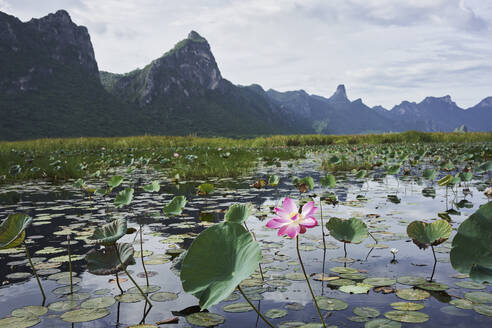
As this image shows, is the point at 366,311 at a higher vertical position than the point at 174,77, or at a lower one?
lower

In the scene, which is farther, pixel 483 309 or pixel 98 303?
pixel 98 303

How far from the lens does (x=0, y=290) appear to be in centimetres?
247

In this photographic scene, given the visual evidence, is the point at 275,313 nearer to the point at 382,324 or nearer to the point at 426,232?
the point at 382,324

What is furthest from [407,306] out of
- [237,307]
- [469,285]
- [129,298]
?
[129,298]

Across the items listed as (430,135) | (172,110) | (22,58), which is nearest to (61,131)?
(22,58)

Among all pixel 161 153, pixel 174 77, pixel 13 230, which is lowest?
pixel 161 153

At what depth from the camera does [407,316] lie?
1932 millimetres

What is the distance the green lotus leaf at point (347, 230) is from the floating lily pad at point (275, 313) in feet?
3.25

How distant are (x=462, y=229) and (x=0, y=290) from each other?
308 centimetres

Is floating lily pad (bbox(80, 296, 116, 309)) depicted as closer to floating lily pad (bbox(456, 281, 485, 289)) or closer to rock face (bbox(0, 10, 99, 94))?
floating lily pad (bbox(456, 281, 485, 289))

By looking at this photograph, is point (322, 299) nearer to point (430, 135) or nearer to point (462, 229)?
point (462, 229)

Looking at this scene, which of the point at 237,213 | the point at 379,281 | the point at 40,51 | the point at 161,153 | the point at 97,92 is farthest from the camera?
the point at 40,51

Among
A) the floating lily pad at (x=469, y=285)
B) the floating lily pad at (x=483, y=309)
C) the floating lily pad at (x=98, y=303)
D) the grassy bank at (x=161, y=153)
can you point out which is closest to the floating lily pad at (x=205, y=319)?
the floating lily pad at (x=98, y=303)

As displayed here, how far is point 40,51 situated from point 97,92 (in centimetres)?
2192
